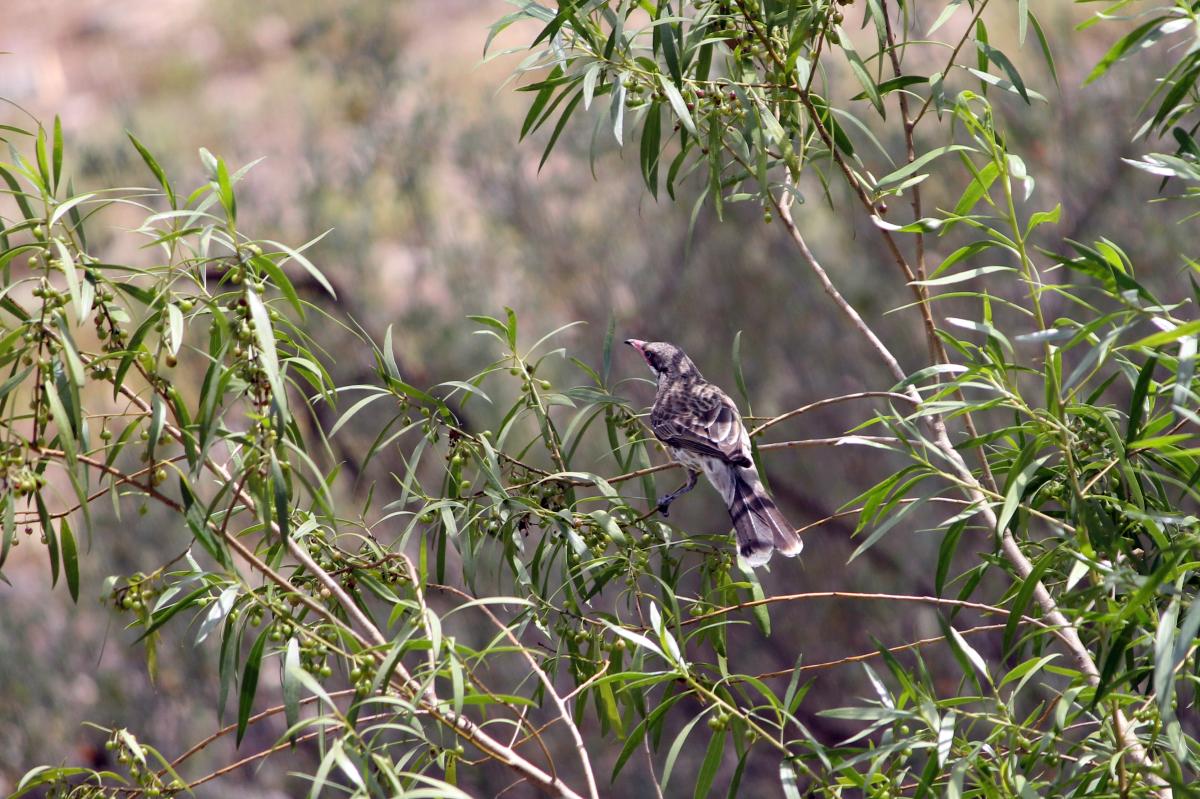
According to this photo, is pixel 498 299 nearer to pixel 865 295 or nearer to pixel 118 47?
pixel 865 295

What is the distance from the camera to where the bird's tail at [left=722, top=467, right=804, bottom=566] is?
8.74 feet

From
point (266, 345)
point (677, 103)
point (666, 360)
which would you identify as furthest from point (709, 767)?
point (666, 360)

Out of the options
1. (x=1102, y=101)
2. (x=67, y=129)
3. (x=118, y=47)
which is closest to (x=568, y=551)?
(x=1102, y=101)

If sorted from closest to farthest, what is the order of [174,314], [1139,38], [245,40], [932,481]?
[1139,38] < [174,314] < [932,481] < [245,40]

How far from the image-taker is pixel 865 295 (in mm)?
5785

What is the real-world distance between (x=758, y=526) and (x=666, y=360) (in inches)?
48.5

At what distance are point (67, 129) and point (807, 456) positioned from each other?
5.09 metres

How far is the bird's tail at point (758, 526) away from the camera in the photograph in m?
2.66

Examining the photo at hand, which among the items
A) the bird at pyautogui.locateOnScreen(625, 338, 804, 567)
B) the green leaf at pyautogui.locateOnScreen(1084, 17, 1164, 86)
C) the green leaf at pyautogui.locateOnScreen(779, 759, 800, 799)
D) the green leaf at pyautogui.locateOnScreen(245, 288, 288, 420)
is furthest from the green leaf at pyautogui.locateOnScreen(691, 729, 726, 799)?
the green leaf at pyautogui.locateOnScreen(1084, 17, 1164, 86)

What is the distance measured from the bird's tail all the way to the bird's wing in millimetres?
87

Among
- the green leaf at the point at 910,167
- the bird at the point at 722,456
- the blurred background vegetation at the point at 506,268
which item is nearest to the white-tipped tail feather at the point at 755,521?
the bird at the point at 722,456

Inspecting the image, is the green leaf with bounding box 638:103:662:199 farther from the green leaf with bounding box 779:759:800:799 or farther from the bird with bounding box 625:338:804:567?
the green leaf with bounding box 779:759:800:799

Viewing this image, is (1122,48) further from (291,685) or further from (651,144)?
(291,685)

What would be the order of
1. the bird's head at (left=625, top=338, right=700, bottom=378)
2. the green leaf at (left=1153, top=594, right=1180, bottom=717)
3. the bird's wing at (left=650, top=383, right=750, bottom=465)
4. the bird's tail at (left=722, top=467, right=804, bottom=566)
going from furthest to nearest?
the bird's head at (left=625, top=338, right=700, bottom=378) < the bird's wing at (left=650, top=383, right=750, bottom=465) < the bird's tail at (left=722, top=467, right=804, bottom=566) < the green leaf at (left=1153, top=594, right=1180, bottom=717)
